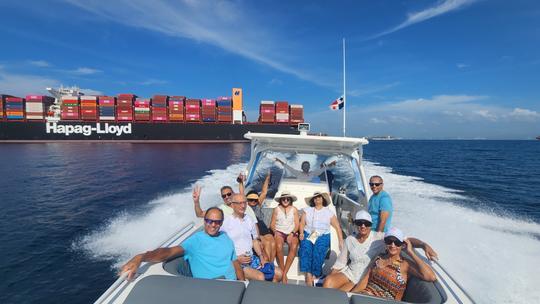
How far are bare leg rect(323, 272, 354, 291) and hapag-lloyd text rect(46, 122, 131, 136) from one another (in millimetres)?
47689

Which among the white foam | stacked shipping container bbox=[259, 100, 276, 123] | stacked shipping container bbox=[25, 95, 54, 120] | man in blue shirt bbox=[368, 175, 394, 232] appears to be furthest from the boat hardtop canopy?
stacked shipping container bbox=[25, 95, 54, 120]

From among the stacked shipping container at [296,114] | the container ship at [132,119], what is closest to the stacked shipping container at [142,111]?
the container ship at [132,119]

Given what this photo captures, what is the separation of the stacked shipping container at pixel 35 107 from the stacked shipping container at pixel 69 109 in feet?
12.1

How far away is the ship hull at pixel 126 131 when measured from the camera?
42250 millimetres

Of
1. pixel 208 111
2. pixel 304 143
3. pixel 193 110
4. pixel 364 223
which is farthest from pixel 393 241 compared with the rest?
pixel 193 110

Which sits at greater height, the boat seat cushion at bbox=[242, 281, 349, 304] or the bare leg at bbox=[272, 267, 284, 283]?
the boat seat cushion at bbox=[242, 281, 349, 304]

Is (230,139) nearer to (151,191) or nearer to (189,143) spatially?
(189,143)

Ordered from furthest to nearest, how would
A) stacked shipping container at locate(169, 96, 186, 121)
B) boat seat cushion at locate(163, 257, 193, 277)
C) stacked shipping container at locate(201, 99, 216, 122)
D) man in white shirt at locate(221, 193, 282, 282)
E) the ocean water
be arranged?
stacked shipping container at locate(201, 99, 216, 122) < stacked shipping container at locate(169, 96, 186, 121) < the ocean water < man in white shirt at locate(221, 193, 282, 282) < boat seat cushion at locate(163, 257, 193, 277)

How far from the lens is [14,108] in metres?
41.5

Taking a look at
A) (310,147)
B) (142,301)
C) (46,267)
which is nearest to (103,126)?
(46,267)

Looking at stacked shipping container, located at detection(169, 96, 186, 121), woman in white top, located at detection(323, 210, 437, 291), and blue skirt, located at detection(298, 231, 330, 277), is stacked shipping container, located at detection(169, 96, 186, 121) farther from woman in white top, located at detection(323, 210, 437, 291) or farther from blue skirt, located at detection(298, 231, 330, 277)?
woman in white top, located at detection(323, 210, 437, 291)

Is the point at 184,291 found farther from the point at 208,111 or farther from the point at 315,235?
the point at 208,111

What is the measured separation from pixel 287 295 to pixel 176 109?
46762 mm

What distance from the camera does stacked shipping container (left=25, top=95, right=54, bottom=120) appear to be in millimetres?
43188
